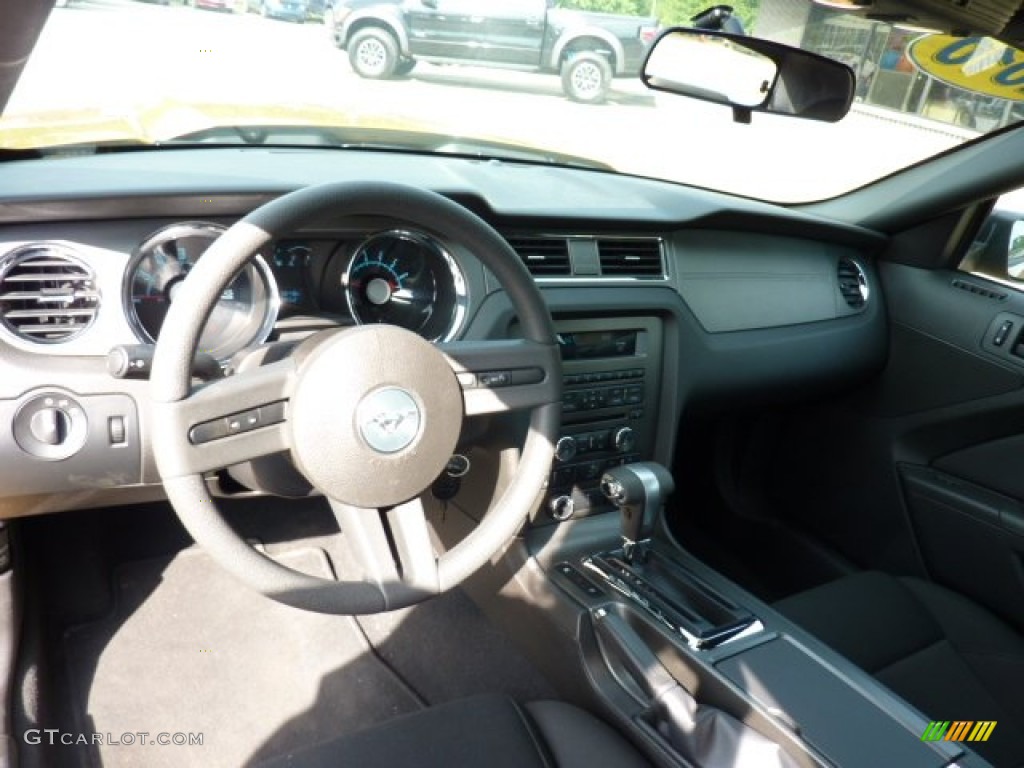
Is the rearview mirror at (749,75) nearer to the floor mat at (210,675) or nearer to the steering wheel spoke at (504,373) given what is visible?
the steering wheel spoke at (504,373)

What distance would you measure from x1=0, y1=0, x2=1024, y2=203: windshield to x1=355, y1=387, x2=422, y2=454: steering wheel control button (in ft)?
2.77

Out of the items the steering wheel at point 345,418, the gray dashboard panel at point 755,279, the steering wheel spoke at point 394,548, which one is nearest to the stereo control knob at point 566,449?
the gray dashboard panel at point 755,279

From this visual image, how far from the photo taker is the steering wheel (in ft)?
4.00

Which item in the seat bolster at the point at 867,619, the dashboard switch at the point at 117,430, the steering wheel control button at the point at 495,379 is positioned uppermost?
the steering wheel control button at the point at 495,379

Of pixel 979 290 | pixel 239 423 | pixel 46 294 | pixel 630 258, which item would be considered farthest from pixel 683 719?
pixel 979 290

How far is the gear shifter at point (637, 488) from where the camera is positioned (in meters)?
1.91

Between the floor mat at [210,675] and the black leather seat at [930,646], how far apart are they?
45.3 inches

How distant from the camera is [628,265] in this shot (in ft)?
7.29

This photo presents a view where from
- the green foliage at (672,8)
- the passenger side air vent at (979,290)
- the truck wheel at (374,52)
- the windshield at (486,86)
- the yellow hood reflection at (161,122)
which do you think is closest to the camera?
the yellow hood reflection at (161,122)

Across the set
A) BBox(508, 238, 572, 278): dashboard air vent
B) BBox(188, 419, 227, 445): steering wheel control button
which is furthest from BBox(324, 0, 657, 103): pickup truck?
BBox(188, 419, 227, 445): steering wheel control button

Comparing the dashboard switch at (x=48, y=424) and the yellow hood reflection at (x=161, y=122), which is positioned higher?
the yellow hood reflection at (x=161, y=122)

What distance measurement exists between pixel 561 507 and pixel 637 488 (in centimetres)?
30

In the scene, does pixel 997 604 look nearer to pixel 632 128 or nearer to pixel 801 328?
pixel 801 328

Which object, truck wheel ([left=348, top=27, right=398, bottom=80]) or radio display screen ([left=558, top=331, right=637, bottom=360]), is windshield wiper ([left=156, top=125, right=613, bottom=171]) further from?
radio display screen ([left=558, top=331, right=637, bottom=360])
